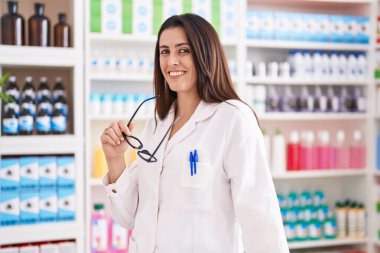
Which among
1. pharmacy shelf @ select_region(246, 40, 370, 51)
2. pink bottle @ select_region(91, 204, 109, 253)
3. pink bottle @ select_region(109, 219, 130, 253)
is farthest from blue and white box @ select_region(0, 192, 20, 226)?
pharmacy shelf @ select_region(246, 40, 370, 51)

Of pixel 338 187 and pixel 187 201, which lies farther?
pixel 338 187

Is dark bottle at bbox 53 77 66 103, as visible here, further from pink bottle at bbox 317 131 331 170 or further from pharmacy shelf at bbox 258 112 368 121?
pink bottle at bbox 317 131 331 170

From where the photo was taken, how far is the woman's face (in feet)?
5.50

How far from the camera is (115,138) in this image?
1.67 metres

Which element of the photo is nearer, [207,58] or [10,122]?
[207,58]

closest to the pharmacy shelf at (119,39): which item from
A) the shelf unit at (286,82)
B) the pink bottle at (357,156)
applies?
the shelf unit at (286,82)

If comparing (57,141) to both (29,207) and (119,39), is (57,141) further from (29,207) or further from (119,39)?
(119,39)

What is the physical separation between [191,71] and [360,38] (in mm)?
2605

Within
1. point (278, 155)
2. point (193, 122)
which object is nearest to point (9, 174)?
point (193, 122)

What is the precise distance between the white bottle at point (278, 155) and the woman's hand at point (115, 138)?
7.09ft

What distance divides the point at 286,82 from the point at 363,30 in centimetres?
77

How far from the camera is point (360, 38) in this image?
153 inches

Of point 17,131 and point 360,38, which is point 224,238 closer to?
point 17,131

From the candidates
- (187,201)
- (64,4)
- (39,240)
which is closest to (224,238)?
(187,201)
